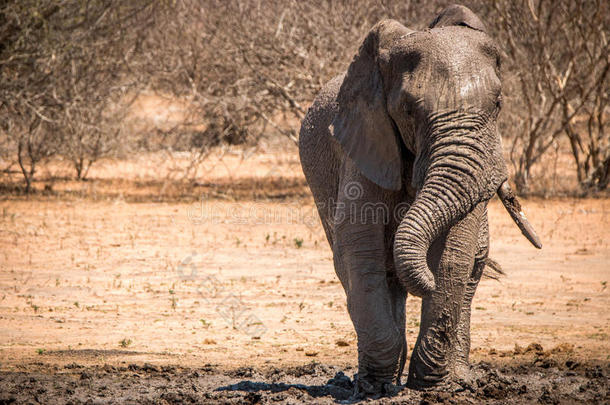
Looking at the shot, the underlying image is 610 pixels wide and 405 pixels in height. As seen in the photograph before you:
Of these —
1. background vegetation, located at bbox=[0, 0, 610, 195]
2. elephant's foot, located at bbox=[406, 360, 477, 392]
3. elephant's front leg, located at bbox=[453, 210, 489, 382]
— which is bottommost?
elephant's foot, located at bbox=[406, 360, 477, 392]

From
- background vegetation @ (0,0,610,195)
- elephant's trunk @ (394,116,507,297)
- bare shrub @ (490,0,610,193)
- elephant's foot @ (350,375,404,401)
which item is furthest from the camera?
bare shrub @ (490,0,610,193)

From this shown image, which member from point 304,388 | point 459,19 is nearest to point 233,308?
point 304,388

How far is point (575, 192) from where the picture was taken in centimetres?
1648

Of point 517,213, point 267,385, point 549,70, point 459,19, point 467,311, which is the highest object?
point 549,70

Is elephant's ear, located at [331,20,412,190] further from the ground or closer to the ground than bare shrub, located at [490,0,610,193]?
closer to the ground

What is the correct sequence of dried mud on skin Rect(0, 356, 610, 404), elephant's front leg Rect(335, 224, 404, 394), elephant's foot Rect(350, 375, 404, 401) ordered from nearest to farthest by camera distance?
1. elephant's front leg Rect(335, 224, 404, 394)
2. elephant's foot Rect(350, 375, 404, 401)
3. dried mud on skin Rect(0, 356, 610, 404)

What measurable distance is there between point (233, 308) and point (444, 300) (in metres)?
3.99

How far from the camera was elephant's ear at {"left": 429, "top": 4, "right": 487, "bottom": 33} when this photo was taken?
16.2 feet

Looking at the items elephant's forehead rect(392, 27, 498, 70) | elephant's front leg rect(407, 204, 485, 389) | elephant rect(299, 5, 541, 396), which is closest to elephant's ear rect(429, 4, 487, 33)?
elephant rect(299, 5, 541, 396)

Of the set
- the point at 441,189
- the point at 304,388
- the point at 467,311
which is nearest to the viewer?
the point at 441,189

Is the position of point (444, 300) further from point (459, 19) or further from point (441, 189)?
point (459, 19)

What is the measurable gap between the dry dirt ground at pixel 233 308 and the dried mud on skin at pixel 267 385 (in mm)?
17

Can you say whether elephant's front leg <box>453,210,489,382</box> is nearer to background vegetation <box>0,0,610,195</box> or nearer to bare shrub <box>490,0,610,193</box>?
background vegetation <box>0,0,610,195</box>

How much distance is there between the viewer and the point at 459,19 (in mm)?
4961
